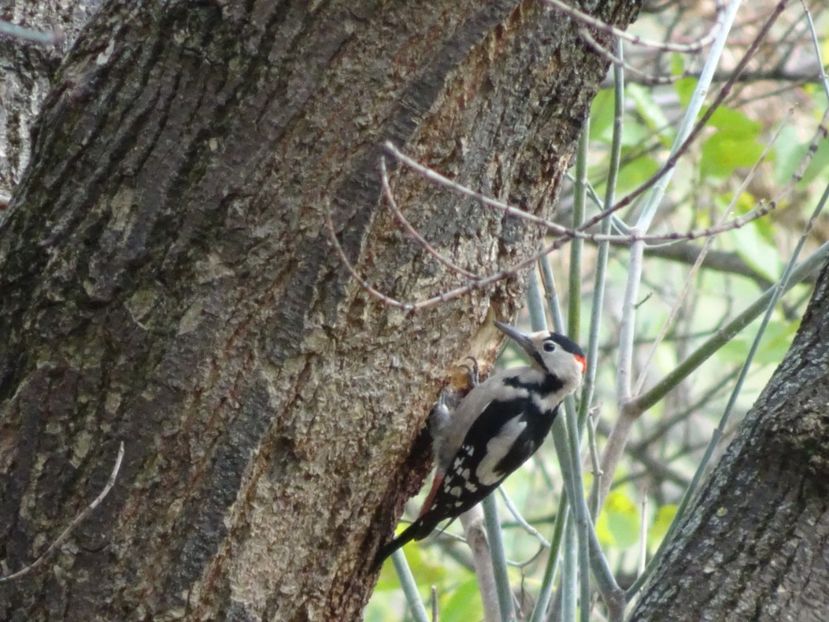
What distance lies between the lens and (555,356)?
3680mm

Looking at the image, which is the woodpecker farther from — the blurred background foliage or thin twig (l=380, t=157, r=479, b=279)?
thin twig (l=380, t=157, r=479, b=279)

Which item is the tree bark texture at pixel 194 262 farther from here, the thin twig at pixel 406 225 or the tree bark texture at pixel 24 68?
the tree bark texture at pixel 24 68

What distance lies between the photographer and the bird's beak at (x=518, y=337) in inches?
106

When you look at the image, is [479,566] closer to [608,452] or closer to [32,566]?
[608,452]

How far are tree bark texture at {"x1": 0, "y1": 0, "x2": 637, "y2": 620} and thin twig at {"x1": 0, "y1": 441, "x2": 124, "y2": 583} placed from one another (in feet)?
0.06

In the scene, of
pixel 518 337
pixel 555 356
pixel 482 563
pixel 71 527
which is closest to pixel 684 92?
pixel 555 356

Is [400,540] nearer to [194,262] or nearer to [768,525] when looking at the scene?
[194,262]

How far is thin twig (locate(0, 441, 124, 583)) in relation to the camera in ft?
6.31

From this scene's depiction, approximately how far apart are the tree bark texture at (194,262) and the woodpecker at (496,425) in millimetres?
805

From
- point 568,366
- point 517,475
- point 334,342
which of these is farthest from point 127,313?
point 517,475

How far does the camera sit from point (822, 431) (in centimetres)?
174

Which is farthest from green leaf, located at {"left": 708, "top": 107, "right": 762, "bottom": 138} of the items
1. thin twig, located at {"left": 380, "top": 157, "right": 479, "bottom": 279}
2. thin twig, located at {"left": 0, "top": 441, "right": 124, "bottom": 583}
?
thin twig, located at {"left": 0, "top": 441, "right": 124, "bottom": 583}

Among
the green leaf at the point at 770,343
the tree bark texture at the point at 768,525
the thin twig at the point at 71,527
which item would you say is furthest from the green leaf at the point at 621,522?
the thin twig at the point at 71,527

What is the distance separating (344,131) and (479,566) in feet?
4.77
